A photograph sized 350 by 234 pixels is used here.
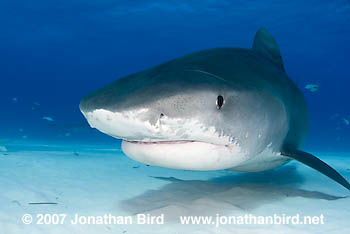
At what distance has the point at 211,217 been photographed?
9.32 feet

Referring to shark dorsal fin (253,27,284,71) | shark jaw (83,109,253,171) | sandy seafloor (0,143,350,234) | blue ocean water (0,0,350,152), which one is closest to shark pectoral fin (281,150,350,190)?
sandy seafloor (0,143,350,234)

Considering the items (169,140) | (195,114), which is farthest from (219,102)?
(169,140)

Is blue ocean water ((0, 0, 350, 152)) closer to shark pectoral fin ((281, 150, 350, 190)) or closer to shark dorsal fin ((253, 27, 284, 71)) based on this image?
shark dorsal fin ((253, 27, 284, 71))

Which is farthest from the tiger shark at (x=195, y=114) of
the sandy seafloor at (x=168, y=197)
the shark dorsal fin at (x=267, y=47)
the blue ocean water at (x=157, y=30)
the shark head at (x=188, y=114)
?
the blue ocean water at (x=157, y=30)

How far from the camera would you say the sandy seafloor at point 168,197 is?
2615 millimetres

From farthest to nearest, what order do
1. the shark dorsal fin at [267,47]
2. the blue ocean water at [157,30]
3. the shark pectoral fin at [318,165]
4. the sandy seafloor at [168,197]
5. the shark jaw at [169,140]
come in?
the blue ocean water at [157,30] → the shark dorsal fin at [267,47] → the shark pectoral fin at [318,165] → the sandy seafloor at [168,197] → the shark jaw at [169,140]

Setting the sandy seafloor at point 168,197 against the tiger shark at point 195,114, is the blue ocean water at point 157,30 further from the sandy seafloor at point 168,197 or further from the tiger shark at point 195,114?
the tiger shark at point 195,114

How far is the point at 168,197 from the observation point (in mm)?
3541

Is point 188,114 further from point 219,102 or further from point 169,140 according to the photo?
point 219,102

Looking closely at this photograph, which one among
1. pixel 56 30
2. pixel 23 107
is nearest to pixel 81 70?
pixel 23 107

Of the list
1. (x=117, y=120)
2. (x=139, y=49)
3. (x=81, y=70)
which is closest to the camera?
(x=117, y=120)

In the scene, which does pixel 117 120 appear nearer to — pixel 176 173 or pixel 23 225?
pixel 23 225

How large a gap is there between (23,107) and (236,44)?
85077 millimetres

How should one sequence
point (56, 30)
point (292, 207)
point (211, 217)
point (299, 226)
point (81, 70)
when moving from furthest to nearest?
point (81, 70) → point (56, 30) → point (292, 207) → point (211, 217) → point (299, 226)
